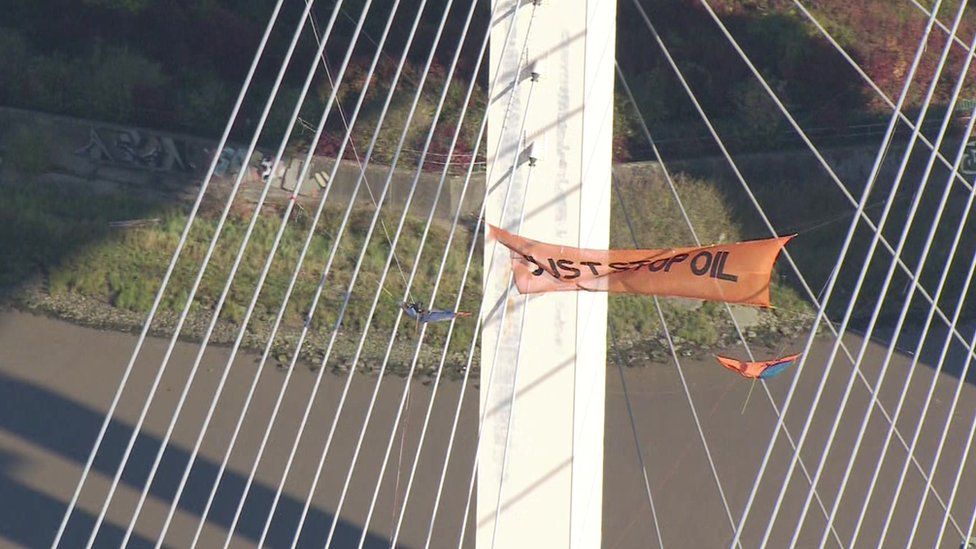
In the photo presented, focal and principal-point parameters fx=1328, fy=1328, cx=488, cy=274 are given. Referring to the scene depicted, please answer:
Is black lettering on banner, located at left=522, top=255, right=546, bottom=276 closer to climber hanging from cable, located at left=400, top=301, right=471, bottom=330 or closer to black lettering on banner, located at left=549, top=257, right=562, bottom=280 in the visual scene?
black lettering on banner, located at left=549, top=257, right=562, bottom=280

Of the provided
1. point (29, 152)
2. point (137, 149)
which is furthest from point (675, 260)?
point (29, 152)

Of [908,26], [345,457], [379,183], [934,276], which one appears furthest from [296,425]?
[908,26]

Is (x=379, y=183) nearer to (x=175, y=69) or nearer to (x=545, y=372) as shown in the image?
(x=175, y=69)

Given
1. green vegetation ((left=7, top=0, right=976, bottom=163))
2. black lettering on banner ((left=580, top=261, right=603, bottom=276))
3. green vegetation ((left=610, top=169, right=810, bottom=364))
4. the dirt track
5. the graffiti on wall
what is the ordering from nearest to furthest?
black lettering on banner ((left=580, top=261, right=603, bottom=276)), the dirt track, green vegetation ((left=610, top=169, right=810, bottom=364)), the graffiti on wall, green vegetation ((left=7, top=0, right=976, bottom=163))

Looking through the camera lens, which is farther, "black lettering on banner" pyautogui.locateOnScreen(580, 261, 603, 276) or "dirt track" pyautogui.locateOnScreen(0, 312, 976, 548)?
"dirt track" pyautogui.locateOnScreen(0, 312, 976, 548)

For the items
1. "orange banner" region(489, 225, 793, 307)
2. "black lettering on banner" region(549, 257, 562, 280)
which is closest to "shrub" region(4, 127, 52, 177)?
"orange banner" region(489, 225, 793, 307)

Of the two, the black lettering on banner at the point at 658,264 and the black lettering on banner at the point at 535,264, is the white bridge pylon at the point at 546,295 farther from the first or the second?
the black lettering on banner at the point at 658,264

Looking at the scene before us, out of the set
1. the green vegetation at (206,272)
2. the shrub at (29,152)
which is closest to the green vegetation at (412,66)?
the shrub at (29,152)

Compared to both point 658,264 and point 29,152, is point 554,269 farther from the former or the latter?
point 29,152
